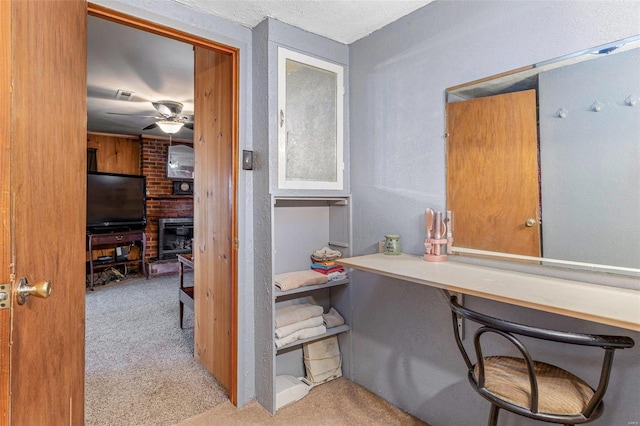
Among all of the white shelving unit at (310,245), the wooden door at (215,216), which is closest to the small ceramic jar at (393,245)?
the white shelving unit at (310,245)

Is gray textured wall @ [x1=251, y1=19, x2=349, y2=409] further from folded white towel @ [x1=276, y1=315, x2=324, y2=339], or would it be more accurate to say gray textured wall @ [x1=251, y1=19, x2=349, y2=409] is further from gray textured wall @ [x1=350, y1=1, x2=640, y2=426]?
gray textured wall @ [x1=350, y1=1, x2=640, y2=426]

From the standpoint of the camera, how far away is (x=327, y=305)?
2.37 meters

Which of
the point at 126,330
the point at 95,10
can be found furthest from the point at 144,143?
the point at 95,10

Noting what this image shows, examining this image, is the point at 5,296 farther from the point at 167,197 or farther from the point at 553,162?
the point at 167,197

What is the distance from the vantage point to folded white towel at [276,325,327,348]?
6.32 feet

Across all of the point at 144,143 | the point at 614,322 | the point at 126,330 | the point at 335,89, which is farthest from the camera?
the point at 144,143

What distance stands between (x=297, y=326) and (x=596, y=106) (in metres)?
1.77

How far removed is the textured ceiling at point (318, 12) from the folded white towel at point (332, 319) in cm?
181

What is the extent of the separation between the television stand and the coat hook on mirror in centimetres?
545

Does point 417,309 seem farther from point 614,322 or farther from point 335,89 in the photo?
point 335,89

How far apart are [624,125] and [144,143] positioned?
614 centimetres

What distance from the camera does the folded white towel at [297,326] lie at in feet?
6.36

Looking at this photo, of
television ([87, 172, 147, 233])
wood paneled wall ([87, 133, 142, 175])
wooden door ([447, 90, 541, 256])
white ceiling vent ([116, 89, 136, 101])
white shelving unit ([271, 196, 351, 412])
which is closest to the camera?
wooden door ([447, 90, 541, 256])

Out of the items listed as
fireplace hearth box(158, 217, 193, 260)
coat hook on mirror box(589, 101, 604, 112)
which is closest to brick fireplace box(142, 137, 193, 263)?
fireplace hearth box(158, 217, 193, 260)
